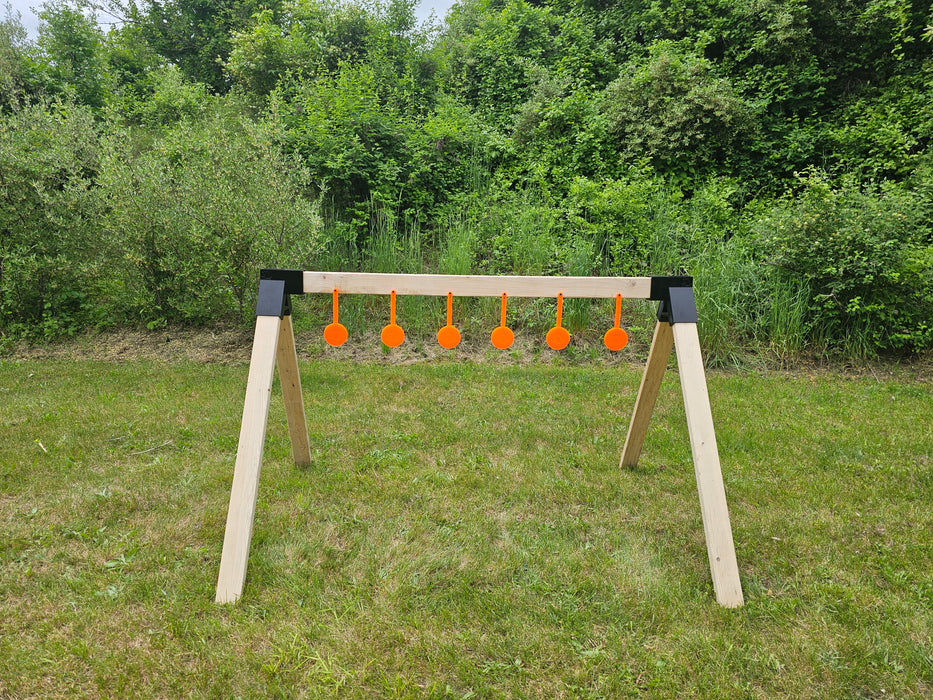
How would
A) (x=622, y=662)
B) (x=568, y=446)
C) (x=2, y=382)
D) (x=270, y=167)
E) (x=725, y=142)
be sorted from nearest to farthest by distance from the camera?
1. (x=622, y=662)
2. (x=568, y=446)
3. (x=2, y=382)
4. (x=270, y=167)
5. (x=725, y=142)

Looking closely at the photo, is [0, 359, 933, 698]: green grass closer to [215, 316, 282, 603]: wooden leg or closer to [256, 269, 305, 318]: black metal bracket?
[215, 316, 282, 603]: wooden leg

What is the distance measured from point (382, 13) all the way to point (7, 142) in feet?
32.9

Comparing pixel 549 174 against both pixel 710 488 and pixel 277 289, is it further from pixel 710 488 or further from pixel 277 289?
pixel 710 488

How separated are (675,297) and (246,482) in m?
1.97

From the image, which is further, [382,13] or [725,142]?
[382,13]

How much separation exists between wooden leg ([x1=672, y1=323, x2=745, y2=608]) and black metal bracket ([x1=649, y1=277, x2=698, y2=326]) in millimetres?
164

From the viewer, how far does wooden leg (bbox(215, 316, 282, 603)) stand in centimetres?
204

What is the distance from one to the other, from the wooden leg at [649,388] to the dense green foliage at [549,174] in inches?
113

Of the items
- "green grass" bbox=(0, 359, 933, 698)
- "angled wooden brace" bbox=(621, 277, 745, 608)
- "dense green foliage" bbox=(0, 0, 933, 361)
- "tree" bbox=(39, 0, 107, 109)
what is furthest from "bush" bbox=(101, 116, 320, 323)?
"tree" bbox=(39, 0, 107, 109)

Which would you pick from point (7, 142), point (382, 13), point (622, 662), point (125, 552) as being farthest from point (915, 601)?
point (382, 13)

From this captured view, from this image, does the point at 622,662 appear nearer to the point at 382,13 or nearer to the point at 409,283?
the point at 409,283

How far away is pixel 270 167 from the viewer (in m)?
5.45

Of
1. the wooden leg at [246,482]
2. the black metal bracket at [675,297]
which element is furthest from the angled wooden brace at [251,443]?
the black metal bracket at [675,297]

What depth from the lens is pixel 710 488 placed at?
209cm
